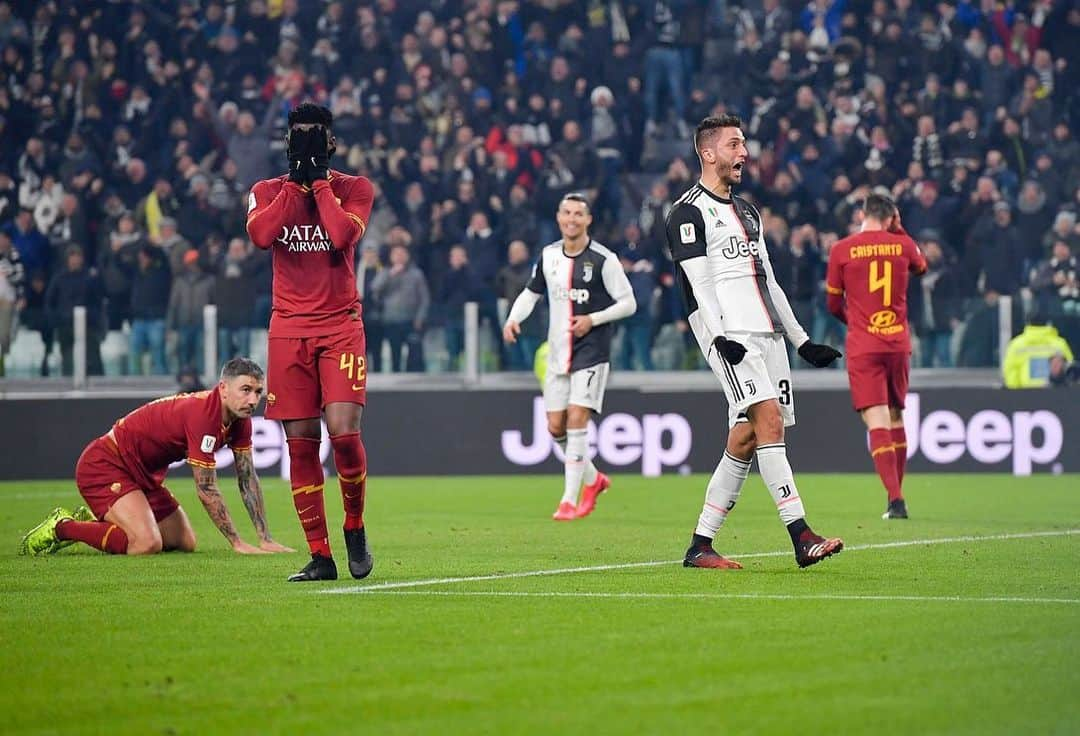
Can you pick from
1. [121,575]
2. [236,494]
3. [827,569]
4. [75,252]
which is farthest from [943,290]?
[121,575]

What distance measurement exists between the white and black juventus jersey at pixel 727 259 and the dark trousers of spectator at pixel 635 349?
10618 millimetres

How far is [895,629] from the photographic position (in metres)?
6.57

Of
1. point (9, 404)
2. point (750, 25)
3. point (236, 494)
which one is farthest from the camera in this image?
point (750, 25)

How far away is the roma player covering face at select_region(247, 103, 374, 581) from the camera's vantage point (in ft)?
27.8

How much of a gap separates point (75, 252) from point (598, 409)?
9.15m

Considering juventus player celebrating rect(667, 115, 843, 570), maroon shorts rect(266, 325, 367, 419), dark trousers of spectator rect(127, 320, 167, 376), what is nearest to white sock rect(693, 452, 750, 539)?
juventus player celebrating rect(667, 115, 843, 570)

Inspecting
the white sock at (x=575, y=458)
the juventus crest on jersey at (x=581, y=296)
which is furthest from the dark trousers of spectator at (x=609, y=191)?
the white sock at (x=575, y=458)

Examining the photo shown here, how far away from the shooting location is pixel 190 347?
1997cm

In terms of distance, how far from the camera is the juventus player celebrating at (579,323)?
1439cm

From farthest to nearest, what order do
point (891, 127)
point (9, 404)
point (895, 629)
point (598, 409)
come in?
point (891, 127)
point (9, 404)
point (598, 409)
point (895, 629)

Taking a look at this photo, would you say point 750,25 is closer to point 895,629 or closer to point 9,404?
point 9,404

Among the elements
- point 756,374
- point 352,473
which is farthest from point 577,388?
point 352,473

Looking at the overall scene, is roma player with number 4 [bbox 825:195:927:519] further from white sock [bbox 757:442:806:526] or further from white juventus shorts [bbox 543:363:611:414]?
white sock [bbox 757:442:806:526]

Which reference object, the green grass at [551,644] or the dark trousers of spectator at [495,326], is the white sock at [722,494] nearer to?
the green grass at [551,644]
